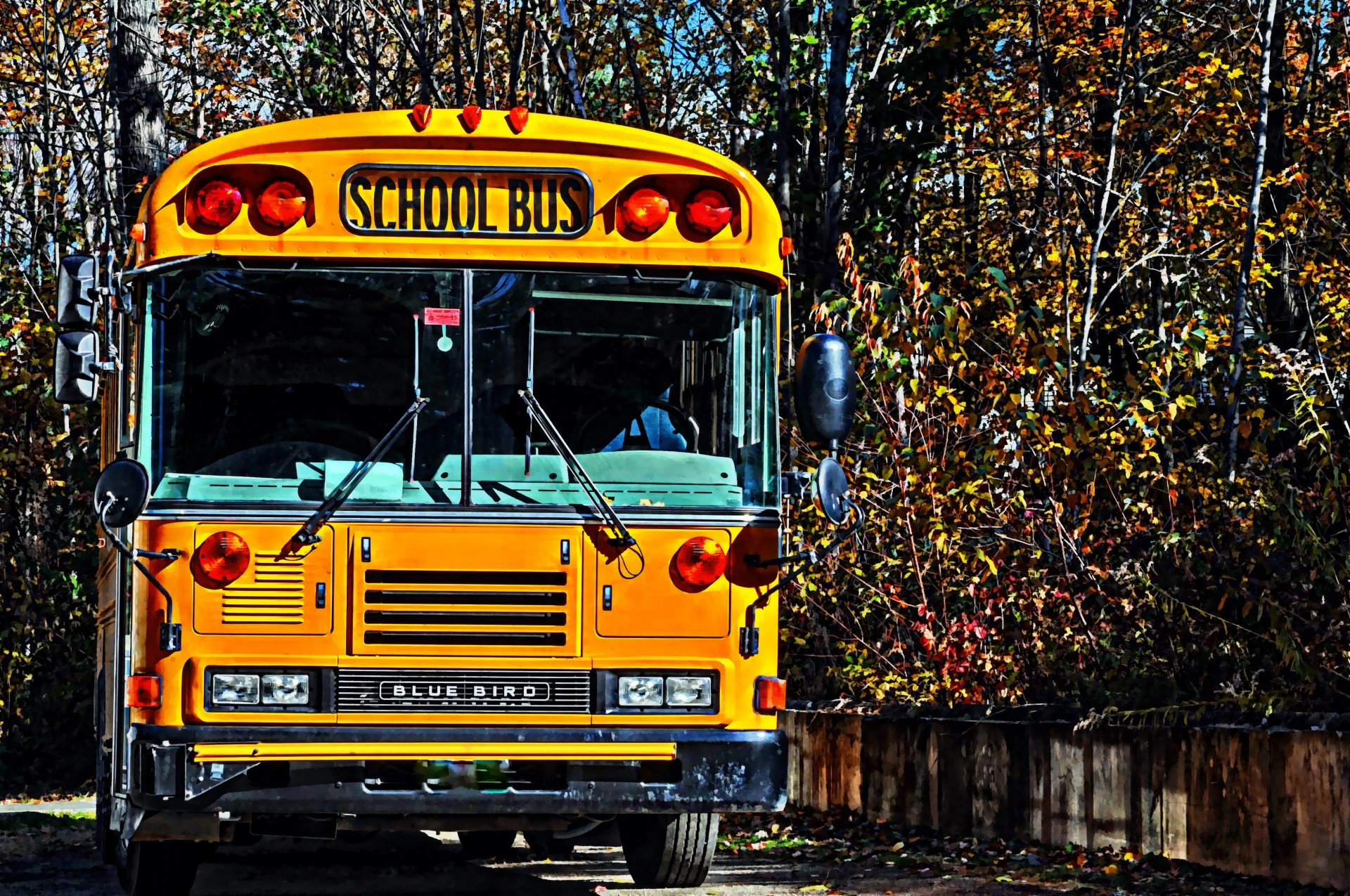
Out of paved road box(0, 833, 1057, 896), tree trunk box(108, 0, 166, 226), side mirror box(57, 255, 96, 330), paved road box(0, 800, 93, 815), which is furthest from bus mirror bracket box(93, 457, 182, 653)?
tree trunk box(108, 0, 166, 226)

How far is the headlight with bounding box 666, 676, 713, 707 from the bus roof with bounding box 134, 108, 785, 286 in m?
1.65

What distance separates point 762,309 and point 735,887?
310cm

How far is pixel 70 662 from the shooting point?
67.2 ft

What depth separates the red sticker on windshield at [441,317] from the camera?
7.59 m

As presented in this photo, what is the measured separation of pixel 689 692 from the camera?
Result: 750cm

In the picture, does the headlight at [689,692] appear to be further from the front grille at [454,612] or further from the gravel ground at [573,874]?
the gravel ground at [573,874]

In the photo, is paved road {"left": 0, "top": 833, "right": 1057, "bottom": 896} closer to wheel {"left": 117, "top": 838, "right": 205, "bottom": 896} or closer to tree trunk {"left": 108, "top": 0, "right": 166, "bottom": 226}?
wheel {"left": 117, "top": 838, "right": 205, "bottom": 896}

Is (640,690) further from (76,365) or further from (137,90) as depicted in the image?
(137,90)

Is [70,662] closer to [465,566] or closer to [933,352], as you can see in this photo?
[933,352]

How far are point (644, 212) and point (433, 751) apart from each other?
2.30 m

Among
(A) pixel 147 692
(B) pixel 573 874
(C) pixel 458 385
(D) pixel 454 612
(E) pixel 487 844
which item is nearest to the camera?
(A) pixel 147 692

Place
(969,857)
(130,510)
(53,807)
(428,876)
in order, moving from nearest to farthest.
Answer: (130,510)
(428,876)
(969,857)
(53,807)

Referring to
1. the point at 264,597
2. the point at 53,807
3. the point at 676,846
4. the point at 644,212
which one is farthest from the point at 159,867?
the point at 53,807

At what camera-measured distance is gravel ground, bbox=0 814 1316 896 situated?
357 inches
